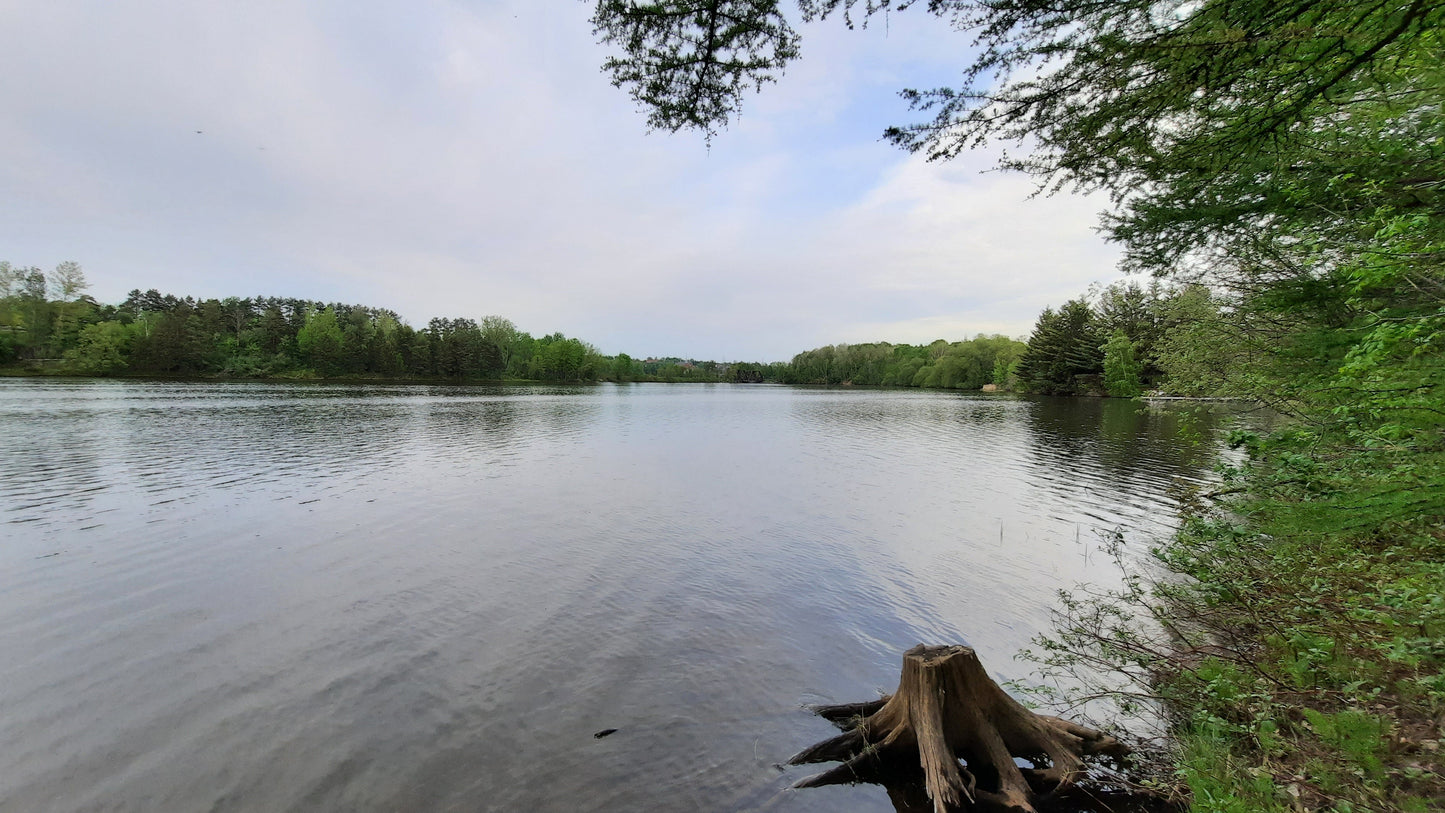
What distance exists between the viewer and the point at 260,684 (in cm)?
636

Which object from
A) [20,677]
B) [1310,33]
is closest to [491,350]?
[20,677]

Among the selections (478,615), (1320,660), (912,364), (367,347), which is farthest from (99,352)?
(912,364)

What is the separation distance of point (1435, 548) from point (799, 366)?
17290cm

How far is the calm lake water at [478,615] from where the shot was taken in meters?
5.03

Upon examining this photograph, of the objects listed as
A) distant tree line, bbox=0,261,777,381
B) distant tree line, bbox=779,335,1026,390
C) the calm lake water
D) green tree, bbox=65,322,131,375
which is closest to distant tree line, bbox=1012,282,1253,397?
distant tree line, bbox=779,335,1026,390

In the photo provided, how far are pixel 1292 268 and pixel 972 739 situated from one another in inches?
273

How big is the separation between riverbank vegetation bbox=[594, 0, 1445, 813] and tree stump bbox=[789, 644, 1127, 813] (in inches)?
32.2

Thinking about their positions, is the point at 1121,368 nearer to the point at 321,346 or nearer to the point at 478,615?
the point at 478,615

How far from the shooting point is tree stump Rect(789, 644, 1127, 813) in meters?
4.27

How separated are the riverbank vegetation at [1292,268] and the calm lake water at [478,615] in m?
2.67

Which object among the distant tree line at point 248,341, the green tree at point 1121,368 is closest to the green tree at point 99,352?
the distant tree line at point 248,341

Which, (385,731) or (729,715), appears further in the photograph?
(729,715)

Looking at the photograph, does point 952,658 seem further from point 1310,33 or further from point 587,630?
point 587,630

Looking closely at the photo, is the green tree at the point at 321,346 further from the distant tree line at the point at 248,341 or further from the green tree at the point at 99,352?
the green tree at the point at 99,352
